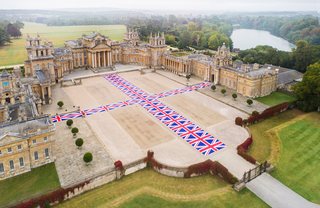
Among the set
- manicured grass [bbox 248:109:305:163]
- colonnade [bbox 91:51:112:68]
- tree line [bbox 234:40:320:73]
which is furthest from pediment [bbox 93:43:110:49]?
manicured grass [bbox 248:109:305:163]

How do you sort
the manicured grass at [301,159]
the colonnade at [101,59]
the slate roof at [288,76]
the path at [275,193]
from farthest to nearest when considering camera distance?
the colonnade at [101,59]
the slate roof at [288,76]
the manicured grass at [301,159]
the path at [275,193]

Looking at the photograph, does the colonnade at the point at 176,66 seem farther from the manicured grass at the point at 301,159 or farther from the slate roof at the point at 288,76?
the manicured grass at the point at 301,159

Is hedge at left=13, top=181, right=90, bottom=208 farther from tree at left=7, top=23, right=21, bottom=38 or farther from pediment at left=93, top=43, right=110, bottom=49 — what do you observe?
tree at left=7, top=23, right=21, bottom=38

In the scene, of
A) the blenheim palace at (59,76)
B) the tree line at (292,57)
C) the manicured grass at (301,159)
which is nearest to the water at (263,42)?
the tree line at (292,57)

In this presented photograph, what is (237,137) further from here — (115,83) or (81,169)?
(115,83)

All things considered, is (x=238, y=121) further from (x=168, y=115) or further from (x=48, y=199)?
(x=48, y=199)

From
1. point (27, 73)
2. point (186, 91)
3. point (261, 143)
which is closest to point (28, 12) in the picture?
point (27, 73)
